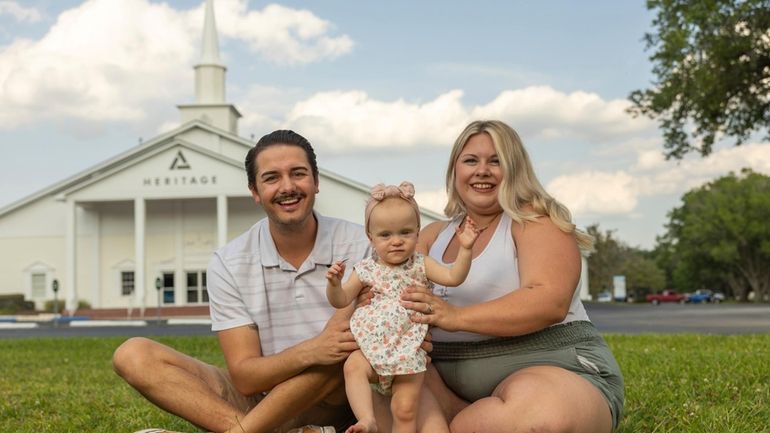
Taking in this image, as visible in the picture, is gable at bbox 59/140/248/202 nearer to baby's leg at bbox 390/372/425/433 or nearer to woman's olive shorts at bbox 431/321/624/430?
woman's olive shorts at bbox 431/321/624/430

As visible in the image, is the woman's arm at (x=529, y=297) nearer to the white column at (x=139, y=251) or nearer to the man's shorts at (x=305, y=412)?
the man's shorts at (x=305, y=412)

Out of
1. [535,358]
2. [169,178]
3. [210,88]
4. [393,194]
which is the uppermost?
[210,88]

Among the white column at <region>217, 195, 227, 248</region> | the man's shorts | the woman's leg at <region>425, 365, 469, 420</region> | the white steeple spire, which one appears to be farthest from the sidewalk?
the woman's leg at <region>425, 365, 469, 420</region>

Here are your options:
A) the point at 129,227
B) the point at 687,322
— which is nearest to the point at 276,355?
the point at 687,322

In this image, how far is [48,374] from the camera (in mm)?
11055

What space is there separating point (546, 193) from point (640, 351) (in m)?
6.95

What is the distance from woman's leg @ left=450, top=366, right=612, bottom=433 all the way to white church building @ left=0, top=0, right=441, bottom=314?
116ft

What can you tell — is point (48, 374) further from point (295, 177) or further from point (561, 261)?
point (561, 261)

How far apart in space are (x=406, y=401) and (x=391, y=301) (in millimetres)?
454

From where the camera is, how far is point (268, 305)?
4648 millimetres

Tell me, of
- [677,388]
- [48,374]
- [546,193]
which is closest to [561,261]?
[546,193]

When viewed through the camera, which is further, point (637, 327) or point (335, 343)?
point (637, 327)

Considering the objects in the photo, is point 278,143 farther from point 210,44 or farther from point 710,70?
point 210,44

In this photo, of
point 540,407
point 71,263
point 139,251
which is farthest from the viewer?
point 71,263
